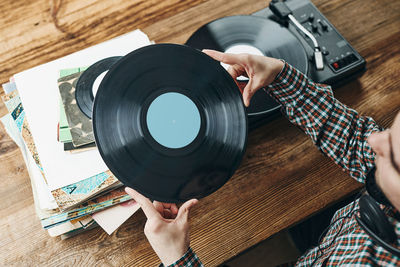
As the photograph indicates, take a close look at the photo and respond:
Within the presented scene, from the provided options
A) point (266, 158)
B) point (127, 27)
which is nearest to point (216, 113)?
point (266, 158)

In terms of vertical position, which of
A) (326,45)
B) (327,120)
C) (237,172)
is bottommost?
(237,172)

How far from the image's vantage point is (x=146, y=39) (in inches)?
40.0

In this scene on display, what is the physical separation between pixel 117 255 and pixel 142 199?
0.22 meters

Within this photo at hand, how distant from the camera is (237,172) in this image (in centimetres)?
98

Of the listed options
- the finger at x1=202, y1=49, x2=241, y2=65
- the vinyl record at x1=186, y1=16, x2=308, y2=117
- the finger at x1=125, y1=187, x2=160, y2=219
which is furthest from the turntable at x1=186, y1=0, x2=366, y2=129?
the finger at x1=125, y1=187, x2=160, y2=219

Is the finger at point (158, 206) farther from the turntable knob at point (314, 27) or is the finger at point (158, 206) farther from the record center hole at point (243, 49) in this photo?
the turntable knob at point (314, 27)

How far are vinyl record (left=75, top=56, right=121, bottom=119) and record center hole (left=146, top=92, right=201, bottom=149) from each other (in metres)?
0.21

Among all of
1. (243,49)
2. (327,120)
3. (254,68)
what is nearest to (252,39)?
(243,49)

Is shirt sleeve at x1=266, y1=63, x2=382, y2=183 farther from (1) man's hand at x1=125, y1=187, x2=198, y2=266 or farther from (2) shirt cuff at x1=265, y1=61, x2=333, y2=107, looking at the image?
(1) man's hand at x1=125, y1=187, x2=198, y2=266

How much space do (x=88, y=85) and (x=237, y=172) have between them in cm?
45

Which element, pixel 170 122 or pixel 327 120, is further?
pixel 327 120

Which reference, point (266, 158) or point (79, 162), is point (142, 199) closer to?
point (79, 162)

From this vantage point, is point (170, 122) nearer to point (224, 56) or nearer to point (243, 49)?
point (224, 56)

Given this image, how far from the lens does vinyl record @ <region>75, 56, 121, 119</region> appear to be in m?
0.87
